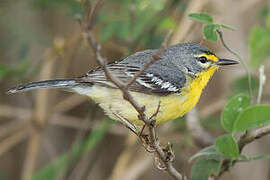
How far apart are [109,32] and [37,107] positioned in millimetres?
1231

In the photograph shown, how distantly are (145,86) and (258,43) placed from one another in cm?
95

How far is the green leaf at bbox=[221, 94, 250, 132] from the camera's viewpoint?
2697mm

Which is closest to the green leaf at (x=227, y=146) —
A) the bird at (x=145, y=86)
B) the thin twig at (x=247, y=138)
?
the thin twig at (x=247, y=138)

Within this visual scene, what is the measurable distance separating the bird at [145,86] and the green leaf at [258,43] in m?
0.19

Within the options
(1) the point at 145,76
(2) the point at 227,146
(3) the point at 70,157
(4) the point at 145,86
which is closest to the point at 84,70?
(3) the point at 70,157

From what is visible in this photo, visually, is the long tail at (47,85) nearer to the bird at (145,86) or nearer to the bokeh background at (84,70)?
the bird at (145,86)

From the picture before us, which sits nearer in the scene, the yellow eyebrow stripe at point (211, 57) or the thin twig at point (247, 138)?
the thin twig at point (247, 138)

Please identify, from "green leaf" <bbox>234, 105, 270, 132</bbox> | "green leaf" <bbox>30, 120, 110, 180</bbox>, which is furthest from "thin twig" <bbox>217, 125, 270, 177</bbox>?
"green leaf" <bbox>30, 120, 110, 180</bbox>

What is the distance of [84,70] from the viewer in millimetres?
6078

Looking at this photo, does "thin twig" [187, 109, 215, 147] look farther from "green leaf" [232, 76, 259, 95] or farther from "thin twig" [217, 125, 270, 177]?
"green leaf" [232, 76, 259, 95]

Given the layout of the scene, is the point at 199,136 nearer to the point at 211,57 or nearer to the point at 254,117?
the point at 211,57

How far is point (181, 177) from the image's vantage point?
2564 mm

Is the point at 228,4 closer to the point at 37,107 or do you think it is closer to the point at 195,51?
the point at 195,51

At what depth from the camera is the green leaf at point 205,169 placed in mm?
2875
